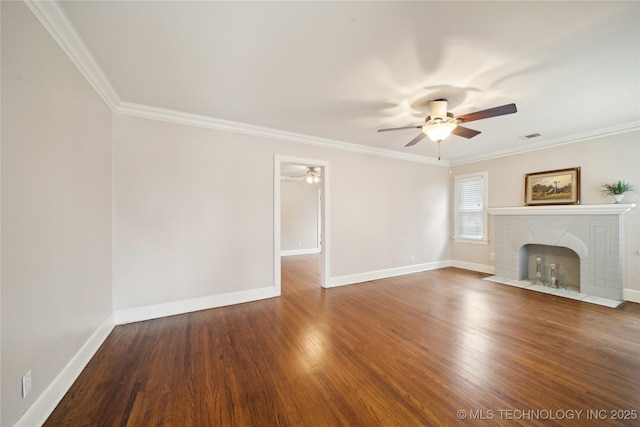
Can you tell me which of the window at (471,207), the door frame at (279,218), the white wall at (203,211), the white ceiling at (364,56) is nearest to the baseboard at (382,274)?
the white wall at (203,211)

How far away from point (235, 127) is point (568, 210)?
5.65 m

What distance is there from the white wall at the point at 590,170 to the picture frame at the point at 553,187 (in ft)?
0.27

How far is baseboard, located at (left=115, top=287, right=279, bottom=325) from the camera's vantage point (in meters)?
2.83

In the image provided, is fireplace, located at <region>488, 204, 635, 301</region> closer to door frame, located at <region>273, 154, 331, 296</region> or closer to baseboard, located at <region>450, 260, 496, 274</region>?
baseboard, located at <region>450, 260, 496, 274</region>

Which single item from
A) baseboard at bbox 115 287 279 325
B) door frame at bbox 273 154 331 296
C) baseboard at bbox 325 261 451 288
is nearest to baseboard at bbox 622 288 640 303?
baseboard at bbox 325 261 451 288

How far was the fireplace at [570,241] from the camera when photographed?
3.52m

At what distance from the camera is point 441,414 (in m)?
1.51

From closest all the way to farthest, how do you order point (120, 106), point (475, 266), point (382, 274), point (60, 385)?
1. point (60, 385)
2. point (120, 106)
3. point (382, 274)
4. point (475, 266)

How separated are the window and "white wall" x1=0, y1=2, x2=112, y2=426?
6.66m

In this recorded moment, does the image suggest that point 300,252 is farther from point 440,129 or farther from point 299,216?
point 440,129

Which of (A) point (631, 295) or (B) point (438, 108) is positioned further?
(A) point (631, 295)

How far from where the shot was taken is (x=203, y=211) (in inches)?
128

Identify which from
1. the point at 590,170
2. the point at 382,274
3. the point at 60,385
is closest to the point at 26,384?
the point at 60,385

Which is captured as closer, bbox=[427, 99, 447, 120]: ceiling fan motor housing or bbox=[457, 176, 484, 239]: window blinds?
bbox=[427, 99, 447, 120]: ceiling fan motor housing
